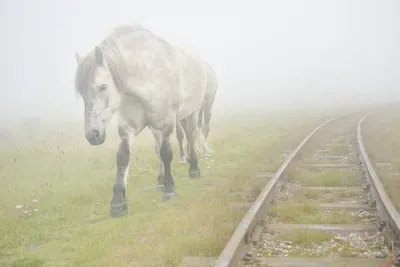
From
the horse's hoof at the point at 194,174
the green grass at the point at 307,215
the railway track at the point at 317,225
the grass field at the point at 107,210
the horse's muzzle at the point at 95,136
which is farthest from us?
the horse's hoof at the point at 194,174

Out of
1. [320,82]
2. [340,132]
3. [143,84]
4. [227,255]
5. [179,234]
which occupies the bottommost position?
[320,82]

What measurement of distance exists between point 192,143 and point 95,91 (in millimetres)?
4015

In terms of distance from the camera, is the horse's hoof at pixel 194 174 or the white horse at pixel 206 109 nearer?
the horse's hoof at pixel 194 174

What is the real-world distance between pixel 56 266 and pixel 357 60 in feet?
484

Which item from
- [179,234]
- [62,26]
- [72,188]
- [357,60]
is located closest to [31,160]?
[72,188]

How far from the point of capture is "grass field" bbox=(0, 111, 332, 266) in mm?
4523

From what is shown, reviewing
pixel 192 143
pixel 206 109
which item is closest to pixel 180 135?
pixel 192 143

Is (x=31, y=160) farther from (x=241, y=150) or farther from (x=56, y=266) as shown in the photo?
(x=56, y=266)

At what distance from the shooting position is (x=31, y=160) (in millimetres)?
12438

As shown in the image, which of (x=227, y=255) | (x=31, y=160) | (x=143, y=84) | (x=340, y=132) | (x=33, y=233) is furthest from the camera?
(x=340, y=132)

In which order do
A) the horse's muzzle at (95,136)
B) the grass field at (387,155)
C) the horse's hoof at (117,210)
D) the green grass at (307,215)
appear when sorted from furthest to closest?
the horse's hoof at (117,210), the grass field at (387,155), the horse's muzzle at (95,136), the green grass at (307,215)

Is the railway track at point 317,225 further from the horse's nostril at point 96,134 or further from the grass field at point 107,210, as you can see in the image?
the horse's nostril at point 96,134

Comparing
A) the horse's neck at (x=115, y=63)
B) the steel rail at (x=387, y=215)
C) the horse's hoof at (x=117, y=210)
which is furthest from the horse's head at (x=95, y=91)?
the steel rail at (x=387, y=215)

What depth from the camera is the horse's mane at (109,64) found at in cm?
587
